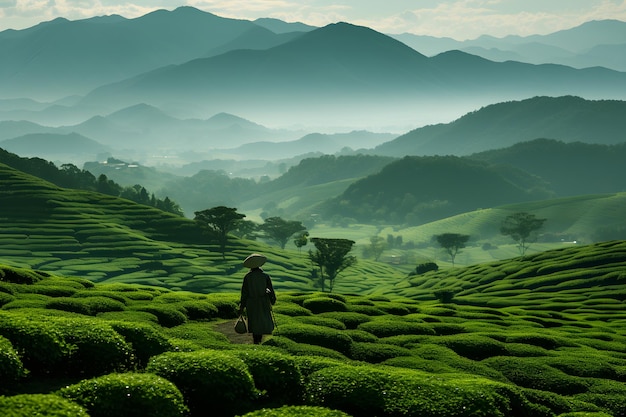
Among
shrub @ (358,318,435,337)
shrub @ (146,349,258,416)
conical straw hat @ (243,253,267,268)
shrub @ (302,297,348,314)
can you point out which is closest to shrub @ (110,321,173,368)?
shrub @ (146,349,258,416)

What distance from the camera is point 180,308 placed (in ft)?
135

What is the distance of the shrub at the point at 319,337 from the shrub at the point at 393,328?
6089 millimetres

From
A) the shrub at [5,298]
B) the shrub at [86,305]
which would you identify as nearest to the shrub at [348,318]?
the shrub at [86,305]

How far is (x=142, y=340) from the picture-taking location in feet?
76.0

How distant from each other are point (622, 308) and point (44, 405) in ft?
288

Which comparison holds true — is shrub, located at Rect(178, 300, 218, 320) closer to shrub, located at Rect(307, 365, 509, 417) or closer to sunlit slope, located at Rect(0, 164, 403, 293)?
shrub, located at Rect(307, 365, 509, 417)

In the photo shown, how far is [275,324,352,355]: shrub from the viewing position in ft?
107

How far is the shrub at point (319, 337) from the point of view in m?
32.5

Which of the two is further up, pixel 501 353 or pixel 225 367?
pixel 225 367

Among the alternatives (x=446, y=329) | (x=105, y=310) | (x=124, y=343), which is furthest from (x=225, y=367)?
(x=446, y=329)

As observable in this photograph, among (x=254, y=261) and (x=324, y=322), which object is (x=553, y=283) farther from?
(x=254, y=261)

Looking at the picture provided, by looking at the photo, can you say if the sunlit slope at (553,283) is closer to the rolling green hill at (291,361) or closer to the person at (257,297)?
the rolling green hill at (291,361)

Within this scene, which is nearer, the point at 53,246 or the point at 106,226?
the point at 53,246

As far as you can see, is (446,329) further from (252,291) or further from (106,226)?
(106,226)
